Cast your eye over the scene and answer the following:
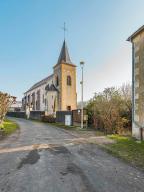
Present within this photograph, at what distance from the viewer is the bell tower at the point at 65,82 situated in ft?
170

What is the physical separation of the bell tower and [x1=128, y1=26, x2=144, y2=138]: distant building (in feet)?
117

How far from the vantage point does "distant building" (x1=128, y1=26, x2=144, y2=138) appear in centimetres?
1478

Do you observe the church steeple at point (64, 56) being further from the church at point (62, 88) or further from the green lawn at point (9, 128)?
the green lawn at point (9, 128)

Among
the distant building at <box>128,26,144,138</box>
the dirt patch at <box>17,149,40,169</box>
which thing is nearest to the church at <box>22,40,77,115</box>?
the distant building at <box>128,26,144,138</box>

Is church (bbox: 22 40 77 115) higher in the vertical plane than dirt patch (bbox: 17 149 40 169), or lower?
higher

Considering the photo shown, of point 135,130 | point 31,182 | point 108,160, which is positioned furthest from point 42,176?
point 135,130

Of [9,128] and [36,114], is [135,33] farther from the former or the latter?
[36,114]

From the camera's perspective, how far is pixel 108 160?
876 centimetres

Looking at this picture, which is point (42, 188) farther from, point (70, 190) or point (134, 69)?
point (134, 69)

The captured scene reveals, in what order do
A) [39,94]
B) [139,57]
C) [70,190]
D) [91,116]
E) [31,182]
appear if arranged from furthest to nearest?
[39,94] < [91,116] < [139,57] < [31,182] < [70,190]

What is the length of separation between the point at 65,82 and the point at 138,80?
124ft

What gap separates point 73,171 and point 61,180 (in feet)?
3.20

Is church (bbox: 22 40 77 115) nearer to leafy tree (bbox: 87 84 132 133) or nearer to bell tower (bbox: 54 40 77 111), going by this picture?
bell tower (bbox: 54 40 77 111)

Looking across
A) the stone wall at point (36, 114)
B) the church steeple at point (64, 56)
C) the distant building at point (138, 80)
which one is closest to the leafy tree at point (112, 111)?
the distant building at point (138, 80)
